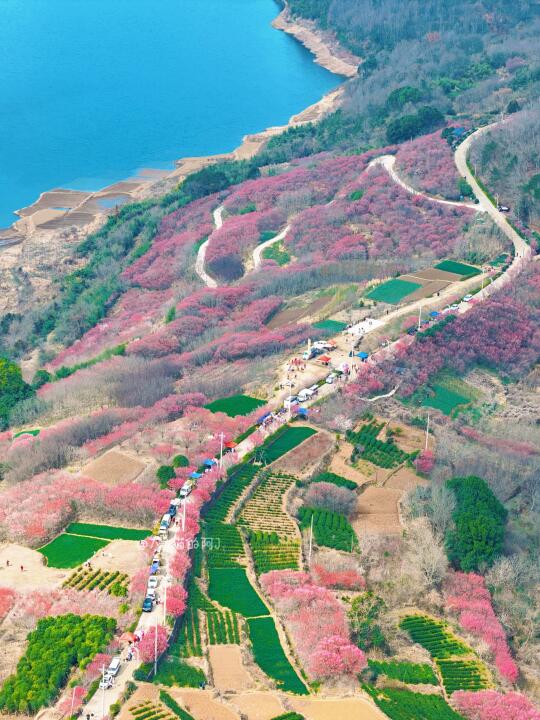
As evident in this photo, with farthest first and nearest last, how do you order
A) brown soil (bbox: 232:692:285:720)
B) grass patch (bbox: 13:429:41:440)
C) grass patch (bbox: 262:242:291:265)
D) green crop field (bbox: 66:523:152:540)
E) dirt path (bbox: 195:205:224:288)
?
grass patch (bbox: 262:242:291:265) < dirt path (bbox: 195:205:224:288) < grass patch (bbox: 13:429:41:440) < green crop field (bbox: 66:523:152:540) < brown soil (bbox: 232:692:285:720)

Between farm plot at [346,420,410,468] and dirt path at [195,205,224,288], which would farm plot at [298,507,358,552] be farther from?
dirt path at [195,205,224,288]

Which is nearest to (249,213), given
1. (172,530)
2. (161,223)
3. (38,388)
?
(161,223)

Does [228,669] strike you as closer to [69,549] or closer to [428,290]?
[69,549]

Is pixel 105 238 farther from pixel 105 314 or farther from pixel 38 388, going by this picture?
pixel 38 388

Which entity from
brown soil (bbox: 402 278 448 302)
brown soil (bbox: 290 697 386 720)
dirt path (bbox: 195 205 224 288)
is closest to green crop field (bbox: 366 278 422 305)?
brown soil (bbox: 402 278 448 302)

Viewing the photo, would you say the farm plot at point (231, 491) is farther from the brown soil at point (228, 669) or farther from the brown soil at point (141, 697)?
the brown soil at point (141, 697)

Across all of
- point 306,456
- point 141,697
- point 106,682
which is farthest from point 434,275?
point 106,682
